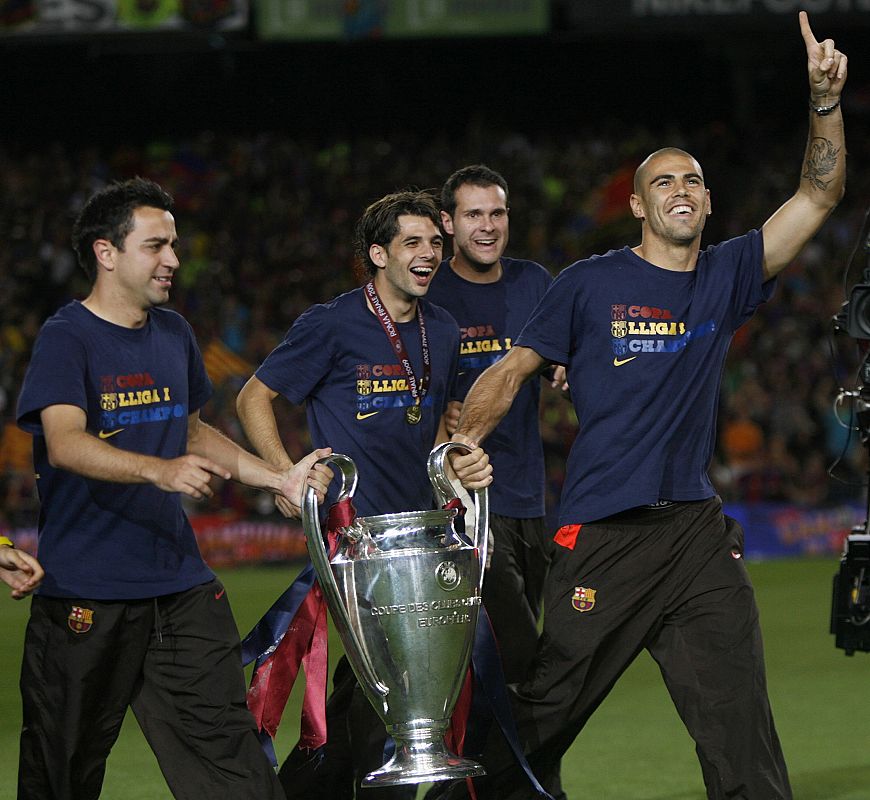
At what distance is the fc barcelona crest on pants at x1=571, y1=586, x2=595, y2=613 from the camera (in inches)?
200

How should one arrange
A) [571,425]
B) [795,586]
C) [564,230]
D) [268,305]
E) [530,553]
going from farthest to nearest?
[564,230], [268,305], [571,425], [795,586], [530,553]

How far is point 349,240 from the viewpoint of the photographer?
20.9 meters

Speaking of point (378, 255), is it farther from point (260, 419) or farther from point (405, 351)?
point (260, 419)

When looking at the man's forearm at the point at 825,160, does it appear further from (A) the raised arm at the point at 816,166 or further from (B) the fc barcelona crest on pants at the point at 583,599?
(B) the fc barcelona crest on pants at the point at 583,599

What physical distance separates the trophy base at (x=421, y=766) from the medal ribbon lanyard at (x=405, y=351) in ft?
4.65

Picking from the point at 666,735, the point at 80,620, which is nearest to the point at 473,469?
the point at 80,620

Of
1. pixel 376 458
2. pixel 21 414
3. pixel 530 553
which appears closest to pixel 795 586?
pixel 530 553

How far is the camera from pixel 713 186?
22562 millimetres

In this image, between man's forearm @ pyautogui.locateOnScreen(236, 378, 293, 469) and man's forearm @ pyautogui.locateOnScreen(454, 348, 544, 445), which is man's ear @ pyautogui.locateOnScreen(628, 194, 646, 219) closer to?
man's forearm @ pyautogui.locateOnScreen(454, 348, 544, 445)

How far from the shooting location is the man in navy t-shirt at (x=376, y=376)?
5.57m

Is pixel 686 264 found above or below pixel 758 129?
below

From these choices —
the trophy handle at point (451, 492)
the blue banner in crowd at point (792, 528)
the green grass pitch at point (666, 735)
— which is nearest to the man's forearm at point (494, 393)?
the trophy handle at point (451, 492)

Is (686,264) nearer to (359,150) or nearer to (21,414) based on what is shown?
(21,414)

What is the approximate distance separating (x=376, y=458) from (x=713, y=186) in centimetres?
1784
